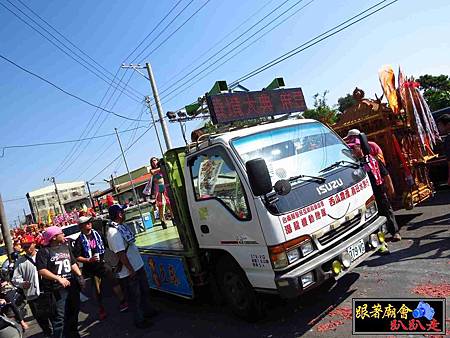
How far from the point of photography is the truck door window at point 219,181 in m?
3.94

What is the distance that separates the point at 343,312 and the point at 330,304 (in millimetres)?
301

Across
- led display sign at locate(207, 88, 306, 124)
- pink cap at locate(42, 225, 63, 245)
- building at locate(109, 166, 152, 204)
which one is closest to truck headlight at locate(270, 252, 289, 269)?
led display sign at locate(207, 88, 306, 124)

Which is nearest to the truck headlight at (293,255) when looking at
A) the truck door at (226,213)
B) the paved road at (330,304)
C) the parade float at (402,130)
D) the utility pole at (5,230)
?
the truck door at (226,213)

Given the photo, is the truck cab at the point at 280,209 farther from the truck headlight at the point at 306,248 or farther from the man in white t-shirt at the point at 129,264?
the man in white t-shirt at the point at 129,264

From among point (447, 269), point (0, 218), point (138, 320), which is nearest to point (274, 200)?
point (447, 269)

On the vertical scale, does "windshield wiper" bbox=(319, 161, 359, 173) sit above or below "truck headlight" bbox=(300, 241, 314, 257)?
above

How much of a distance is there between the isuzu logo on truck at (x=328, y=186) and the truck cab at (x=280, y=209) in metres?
0.01

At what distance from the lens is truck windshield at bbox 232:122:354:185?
4.01 meters

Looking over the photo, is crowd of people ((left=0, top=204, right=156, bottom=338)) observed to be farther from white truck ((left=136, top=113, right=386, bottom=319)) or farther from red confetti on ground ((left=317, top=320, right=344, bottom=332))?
red confetti on ground ((left=317, top=320, right=344, bottom=332))

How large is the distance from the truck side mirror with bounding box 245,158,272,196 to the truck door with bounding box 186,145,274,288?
0.27 metres

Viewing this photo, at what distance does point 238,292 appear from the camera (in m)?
4.24

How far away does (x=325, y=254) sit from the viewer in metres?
3.75

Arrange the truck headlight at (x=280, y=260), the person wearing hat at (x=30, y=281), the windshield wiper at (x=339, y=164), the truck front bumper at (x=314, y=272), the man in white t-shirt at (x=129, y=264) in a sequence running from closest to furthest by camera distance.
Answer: the truck front bumper at (x=314, y=272) → the truck headlight at (x=280, y=260) → the windshield wiper at (x=339, y=164) → the man in white t-shirt at (x=129, y=264) → the person wearing hat at (x=30, y=281)

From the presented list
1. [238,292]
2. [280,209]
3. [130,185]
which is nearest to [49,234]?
[238,292]
